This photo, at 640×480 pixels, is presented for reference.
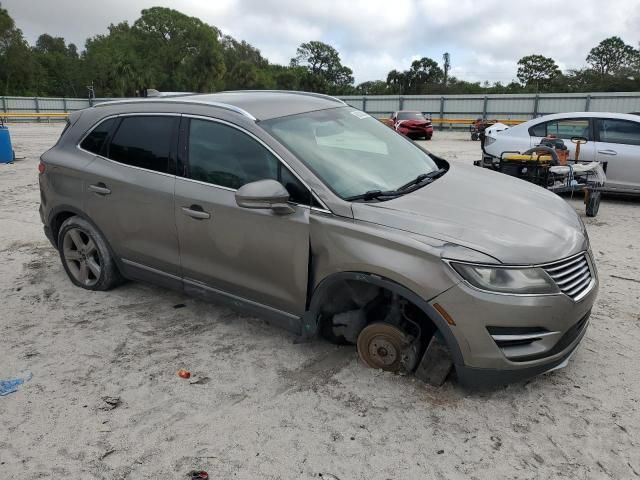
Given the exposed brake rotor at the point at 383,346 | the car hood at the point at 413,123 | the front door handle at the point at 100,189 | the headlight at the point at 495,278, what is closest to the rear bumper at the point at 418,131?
the car hood at the point at 413,123

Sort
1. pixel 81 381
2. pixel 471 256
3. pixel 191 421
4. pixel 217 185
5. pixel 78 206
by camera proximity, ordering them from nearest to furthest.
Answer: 1. pixel 471 256
2. pixel 191 421
3. pixel 81 381
4. pixel 217 185
5. pixel 78 206

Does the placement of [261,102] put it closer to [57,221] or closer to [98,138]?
[98,138]

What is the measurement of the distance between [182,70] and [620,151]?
68.4 metres

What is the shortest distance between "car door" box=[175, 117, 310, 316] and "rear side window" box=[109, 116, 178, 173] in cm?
19

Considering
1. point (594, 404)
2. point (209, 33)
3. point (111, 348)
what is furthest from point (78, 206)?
point (209, 33)

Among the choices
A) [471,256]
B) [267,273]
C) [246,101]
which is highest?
[246,101]

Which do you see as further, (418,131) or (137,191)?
(418,131)

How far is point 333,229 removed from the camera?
2.96m

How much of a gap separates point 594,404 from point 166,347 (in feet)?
9.05

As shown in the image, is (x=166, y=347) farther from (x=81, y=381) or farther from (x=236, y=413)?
(x=236, y=413)

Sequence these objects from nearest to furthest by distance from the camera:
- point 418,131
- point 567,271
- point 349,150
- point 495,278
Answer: point 495,278
point 567,271
point 349,150
point 418,131

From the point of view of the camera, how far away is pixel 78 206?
4.27 metres

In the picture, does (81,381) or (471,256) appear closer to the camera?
(471,256)

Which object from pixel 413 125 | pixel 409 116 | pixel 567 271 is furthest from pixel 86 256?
pixel 409 116
